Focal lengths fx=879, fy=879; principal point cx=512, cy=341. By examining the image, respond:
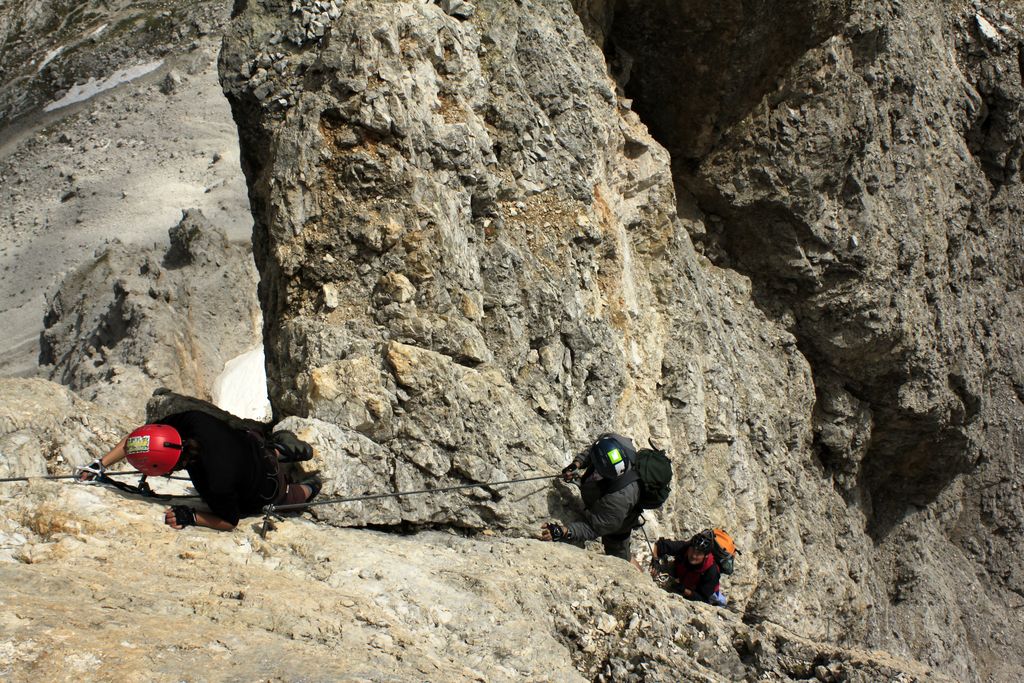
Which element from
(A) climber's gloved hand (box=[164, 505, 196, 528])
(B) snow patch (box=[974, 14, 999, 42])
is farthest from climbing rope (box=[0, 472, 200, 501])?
(B) snow patch (box=[974, 14, 999, 42])

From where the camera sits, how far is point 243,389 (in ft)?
70.0

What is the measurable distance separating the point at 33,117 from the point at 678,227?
47.4 m

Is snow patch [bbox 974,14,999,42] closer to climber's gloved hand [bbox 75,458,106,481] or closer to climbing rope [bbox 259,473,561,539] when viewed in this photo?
climbing rope [bbox 259,473,561,539]

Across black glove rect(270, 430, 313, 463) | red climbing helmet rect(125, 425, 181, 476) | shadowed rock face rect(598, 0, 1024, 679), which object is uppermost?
shadowed rock face rect(598, 0, 1024, 679)

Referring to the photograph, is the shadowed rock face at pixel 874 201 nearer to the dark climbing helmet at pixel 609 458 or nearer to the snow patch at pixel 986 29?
the snow patch at pixel 986 29

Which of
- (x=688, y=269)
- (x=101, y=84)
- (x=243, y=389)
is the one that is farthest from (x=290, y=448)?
(x=101, y=84)

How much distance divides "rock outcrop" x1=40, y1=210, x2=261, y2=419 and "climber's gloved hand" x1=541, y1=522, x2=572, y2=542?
1128 cm

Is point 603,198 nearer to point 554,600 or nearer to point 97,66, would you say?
point 554,600

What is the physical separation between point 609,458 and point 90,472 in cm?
510

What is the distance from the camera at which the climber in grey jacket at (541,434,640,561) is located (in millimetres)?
9609

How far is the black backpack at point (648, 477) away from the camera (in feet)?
32.3

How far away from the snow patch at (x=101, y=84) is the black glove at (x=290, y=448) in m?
48.0

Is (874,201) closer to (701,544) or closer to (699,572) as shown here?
(701,544)

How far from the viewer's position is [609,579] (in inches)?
342
